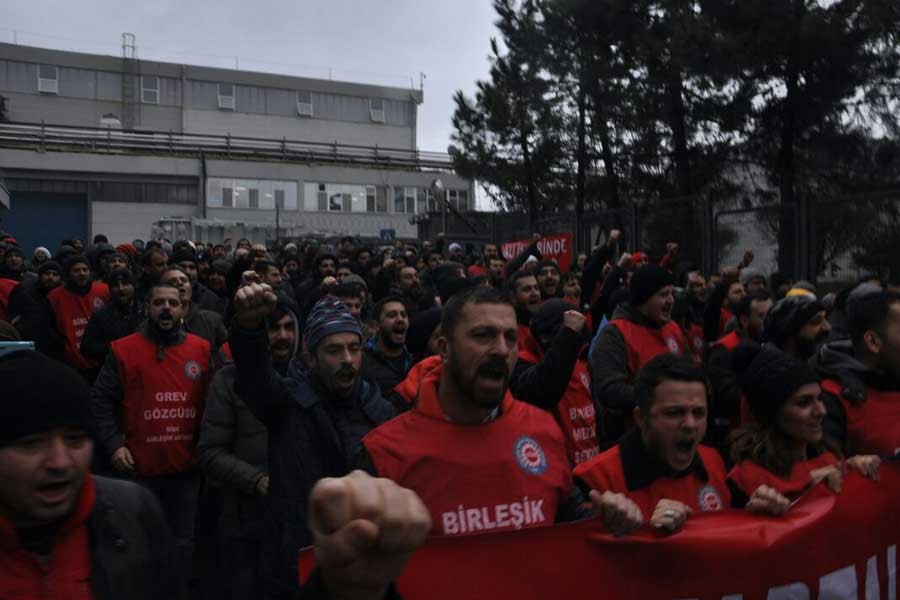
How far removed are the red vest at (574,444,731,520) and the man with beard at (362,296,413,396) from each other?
89.0 inches

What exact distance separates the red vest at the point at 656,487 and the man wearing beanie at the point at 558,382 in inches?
30.0

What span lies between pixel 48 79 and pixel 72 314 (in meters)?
47.8

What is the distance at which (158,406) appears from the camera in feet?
17.7

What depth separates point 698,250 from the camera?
13.4 m

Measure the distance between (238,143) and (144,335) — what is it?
147ft

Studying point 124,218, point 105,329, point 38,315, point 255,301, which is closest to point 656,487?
point 255,301

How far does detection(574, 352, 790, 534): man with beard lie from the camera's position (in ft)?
10.5

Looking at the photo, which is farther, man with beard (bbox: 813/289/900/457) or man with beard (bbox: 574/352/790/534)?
man with beard (bbox: 813/289/900/457)

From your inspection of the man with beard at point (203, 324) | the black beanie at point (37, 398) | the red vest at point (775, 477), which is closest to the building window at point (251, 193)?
the man with beard at point (203, 324)

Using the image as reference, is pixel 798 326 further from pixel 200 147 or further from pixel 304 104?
pixel 304 104

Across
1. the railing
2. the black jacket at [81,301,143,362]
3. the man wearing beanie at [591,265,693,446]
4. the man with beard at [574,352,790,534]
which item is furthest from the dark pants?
the railing

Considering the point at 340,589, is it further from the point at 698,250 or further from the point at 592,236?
the point at 592,236

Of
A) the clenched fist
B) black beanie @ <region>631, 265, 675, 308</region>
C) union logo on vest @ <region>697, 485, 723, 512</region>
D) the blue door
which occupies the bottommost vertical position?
union logo on vest @ <region>697, 485, 723, 512</region>

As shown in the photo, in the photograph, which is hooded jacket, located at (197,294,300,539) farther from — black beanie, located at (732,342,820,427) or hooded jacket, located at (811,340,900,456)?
hooded jacket, located at (811,340,900,456)
